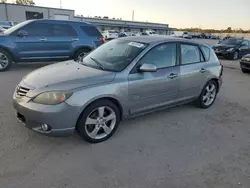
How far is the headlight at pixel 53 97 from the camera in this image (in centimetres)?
292

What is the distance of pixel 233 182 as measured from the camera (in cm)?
263

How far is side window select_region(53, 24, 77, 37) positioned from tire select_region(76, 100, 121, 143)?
616 cm

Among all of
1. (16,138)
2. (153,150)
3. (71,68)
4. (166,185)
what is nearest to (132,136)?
(153,150)

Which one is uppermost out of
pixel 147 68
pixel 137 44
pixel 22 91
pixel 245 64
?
pixel 137 44

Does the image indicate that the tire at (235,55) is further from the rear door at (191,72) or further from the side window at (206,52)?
the rear door at (191,72)

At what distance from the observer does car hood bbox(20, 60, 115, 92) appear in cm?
304

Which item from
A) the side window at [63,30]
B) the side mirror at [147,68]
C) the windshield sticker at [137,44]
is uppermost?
the side window at [63,30]

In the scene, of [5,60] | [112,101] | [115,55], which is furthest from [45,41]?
[112,101]

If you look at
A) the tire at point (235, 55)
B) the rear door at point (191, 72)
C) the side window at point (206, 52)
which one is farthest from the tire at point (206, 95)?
the tire at point (235, 55)

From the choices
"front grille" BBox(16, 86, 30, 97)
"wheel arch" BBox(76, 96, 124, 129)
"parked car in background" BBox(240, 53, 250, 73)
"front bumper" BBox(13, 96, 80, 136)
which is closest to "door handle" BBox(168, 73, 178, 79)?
"wheel arch" BBox(76, 96, 124, 129)

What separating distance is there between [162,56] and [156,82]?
0.55m

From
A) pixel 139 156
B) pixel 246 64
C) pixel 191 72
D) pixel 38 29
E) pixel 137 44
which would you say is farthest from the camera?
pixel 246 64

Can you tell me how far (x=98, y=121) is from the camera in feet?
10.8

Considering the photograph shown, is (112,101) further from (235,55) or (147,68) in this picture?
(235,55)
